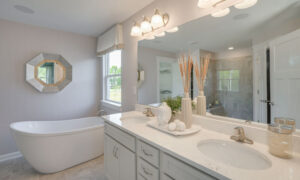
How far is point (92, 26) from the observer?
2.62 meters

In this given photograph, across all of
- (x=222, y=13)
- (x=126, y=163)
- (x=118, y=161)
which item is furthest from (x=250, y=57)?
(x=118, y=161)

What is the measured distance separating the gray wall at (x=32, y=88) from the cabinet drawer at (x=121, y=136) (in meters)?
1.83

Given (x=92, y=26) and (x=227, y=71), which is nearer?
(x=227, y=71)

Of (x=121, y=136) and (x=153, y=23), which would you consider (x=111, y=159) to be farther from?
(x=153, y=23)

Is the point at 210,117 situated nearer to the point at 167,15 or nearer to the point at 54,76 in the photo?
the point at 167,15

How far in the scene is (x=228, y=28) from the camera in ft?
3.91

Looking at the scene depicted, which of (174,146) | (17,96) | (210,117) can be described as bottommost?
(174,146)

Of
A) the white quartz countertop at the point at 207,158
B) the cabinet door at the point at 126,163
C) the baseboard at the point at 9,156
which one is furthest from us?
the baseboard at the point at 9,156

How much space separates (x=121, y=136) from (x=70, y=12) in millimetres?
2060

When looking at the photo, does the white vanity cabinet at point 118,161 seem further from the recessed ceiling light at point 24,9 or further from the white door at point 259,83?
the recessed ceiling light at point 24,9

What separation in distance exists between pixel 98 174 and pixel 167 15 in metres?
2.30

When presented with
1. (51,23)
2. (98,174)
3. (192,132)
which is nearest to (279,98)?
(192,132)

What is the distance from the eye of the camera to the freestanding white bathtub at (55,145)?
182 cm

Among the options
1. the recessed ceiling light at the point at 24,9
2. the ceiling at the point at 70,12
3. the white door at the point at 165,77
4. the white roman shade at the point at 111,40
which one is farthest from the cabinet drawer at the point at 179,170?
the recessed ceiling light at the point at 24,9
